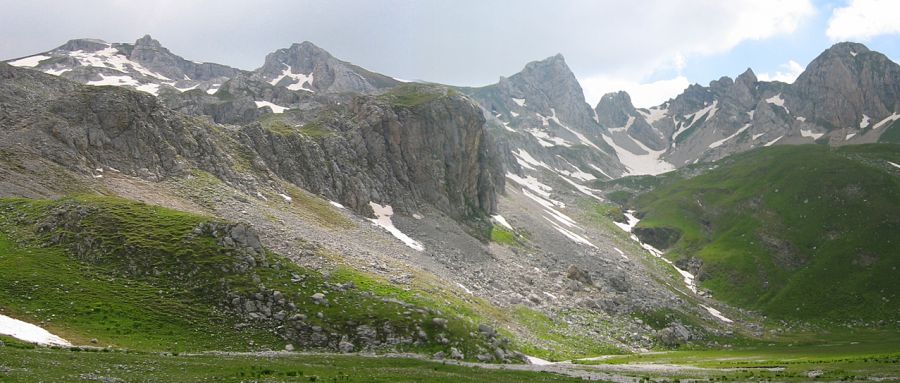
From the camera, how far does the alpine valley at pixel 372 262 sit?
126ft

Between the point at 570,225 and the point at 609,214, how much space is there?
4503 centimetres

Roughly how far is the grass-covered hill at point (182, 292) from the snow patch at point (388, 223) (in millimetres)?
31330

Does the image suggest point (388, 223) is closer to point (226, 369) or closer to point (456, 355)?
point (456, 355)

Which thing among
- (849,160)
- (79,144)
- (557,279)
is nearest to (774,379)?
(557,279)

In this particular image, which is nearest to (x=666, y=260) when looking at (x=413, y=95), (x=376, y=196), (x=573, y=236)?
(x=573, y=236)

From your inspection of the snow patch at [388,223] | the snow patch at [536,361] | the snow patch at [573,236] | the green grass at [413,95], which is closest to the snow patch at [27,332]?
the snow patch at [536,361]

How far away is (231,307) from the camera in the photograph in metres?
43.5

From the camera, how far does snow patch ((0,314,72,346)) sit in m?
31.3

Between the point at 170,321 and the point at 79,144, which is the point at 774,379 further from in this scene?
the point at 79,144

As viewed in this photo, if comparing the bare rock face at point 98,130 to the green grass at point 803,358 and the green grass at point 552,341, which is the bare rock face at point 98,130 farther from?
the green grass at point 803,358

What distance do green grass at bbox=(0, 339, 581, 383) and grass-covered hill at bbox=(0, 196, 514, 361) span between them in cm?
538

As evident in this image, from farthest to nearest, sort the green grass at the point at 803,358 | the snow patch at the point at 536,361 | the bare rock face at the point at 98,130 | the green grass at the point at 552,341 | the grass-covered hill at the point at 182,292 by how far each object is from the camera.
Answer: the bare rock face at the point at 98,130 < the green grass at the point at 552,341 < the snow patch at the point at 536,361 < the green grass at the point at 803,358 < the grass-covered hill at the point at 182,292

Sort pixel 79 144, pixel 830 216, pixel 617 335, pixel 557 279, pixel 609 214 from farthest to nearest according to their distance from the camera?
pixel 609 214
pixel 830 216
pixel 557 279
pixel 617 335
pixel 79 144

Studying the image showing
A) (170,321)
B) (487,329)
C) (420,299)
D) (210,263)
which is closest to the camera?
(170,321)
